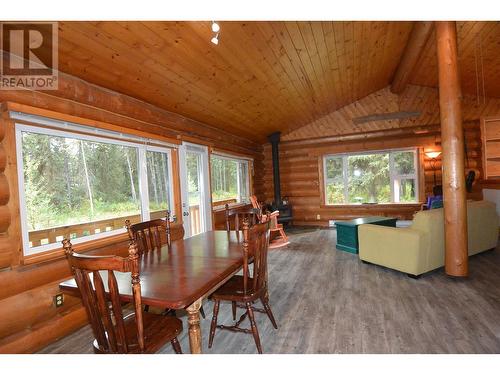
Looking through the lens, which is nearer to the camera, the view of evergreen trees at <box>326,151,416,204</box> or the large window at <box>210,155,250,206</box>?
the large window at <box>210,155,250,206</box>

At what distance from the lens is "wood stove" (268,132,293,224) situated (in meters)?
7.19

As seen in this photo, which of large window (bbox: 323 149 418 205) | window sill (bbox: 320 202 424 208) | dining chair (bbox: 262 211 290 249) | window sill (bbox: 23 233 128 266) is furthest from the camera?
large window (bbox: 323 149 418 205)

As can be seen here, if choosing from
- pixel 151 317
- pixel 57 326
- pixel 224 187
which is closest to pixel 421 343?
pixel 151 317

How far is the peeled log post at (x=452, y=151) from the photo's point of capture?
3.29 meters

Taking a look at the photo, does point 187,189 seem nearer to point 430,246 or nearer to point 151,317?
point 151,317

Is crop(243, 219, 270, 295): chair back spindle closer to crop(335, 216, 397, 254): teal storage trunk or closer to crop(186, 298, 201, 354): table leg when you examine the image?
crop(186, 298, 201, 354): table leg

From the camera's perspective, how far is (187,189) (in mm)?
4434

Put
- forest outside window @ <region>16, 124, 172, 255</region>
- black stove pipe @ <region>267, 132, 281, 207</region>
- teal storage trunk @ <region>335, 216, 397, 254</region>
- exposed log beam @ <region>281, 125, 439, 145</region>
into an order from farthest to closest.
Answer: black stove pipe @ <region>267, 132, 281, 207</region> < exposed log beam @ <region>281, 125, 439, 145</region> < teal storage trunk @ <region>335, 216, 397, 254</region> < forest outside window @ <region>16, 124, 172, 255</region>

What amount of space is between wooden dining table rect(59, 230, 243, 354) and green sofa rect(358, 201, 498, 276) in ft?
7.10

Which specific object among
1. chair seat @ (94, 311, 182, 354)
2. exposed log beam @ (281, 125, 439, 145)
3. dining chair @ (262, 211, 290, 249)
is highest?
exposed log beam @ (281, 125, 439, 145)

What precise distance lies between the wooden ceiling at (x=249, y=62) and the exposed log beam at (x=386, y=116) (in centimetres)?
69

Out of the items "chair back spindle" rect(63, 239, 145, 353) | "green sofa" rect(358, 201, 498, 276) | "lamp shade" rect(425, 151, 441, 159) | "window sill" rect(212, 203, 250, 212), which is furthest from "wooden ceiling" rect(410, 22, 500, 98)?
"chair back spindle" rect(63, 239, 145, 353)

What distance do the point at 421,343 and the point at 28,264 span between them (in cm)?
306

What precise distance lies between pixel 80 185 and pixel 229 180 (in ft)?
12.1
